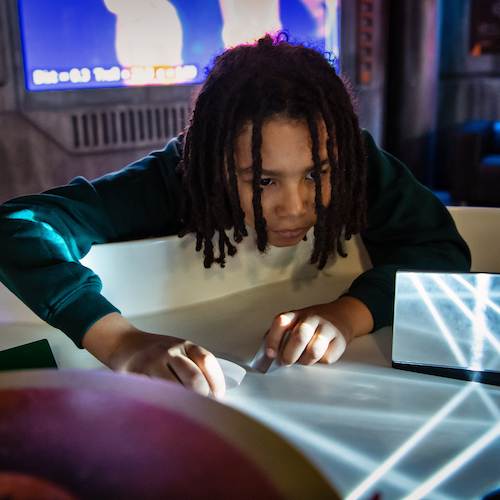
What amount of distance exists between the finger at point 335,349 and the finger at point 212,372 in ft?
0.34

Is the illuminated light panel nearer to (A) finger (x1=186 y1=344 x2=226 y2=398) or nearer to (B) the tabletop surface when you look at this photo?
(B) the tabletop surface

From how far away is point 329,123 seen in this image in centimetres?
58

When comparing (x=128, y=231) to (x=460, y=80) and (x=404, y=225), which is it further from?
(x=460, y=80)

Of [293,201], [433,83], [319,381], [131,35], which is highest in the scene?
[131,35]

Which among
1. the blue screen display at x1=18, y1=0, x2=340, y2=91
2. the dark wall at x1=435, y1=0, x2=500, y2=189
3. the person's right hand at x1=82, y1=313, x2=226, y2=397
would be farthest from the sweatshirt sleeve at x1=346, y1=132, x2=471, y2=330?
the dark wall at x1=435, y1=0, x2=500, y2=189

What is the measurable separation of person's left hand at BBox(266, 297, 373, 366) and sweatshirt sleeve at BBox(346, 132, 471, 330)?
0.17m

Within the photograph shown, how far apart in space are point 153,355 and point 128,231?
338 mm

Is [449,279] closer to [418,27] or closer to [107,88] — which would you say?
[107,88]

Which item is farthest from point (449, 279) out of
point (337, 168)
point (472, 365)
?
point (337, 168)

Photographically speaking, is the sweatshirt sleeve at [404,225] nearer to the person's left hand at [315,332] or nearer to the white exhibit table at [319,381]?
the white exhibit table at [319,381]

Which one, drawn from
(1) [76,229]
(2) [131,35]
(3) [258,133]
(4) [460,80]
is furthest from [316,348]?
(4) [460,80]

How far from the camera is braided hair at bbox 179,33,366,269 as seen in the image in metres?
0.57

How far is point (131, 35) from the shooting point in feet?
7.87

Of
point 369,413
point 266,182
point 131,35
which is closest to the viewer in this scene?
point 369,413
